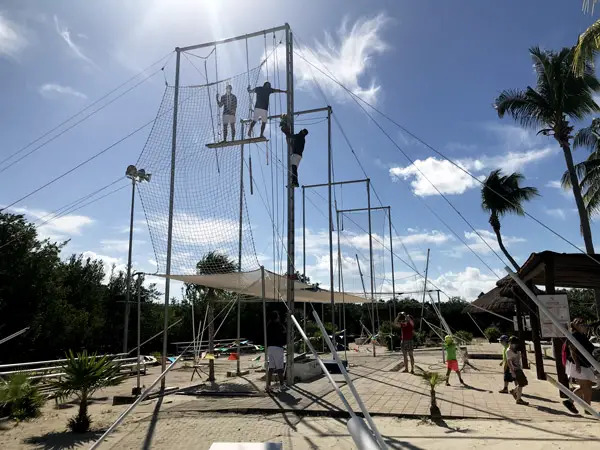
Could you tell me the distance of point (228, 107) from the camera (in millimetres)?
8812

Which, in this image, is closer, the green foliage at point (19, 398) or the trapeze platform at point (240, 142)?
the green foliage at point (19, 398)

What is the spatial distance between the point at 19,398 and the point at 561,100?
16.8 metres

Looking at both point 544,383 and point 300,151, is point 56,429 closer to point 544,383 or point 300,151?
point 300,151

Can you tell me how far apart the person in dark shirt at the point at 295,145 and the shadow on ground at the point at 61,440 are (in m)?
5.54

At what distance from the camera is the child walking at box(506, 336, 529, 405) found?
266 inches

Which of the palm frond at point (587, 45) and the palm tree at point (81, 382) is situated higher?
the palm frond at point (587, 45)

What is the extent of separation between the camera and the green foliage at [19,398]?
6387mm

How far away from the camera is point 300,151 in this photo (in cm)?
916

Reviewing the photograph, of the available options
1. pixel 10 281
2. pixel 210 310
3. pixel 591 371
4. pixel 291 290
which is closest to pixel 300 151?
pixel 291 290

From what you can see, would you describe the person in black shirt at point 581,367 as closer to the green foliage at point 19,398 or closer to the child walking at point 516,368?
the child walking at point 516,368

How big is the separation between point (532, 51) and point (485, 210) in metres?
10.5

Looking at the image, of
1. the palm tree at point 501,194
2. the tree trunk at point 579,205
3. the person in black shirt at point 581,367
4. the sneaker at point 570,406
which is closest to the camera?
the person in black shirt at point 581,367

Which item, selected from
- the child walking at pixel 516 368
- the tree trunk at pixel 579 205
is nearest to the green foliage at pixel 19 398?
the child walking at pixel 516 368

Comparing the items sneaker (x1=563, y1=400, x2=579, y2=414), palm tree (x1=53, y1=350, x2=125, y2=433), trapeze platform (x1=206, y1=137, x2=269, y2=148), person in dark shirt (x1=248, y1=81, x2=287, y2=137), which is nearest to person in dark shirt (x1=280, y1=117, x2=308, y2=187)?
person in dark shirt (x1=248, y1=81, x2=287, y2=137)
